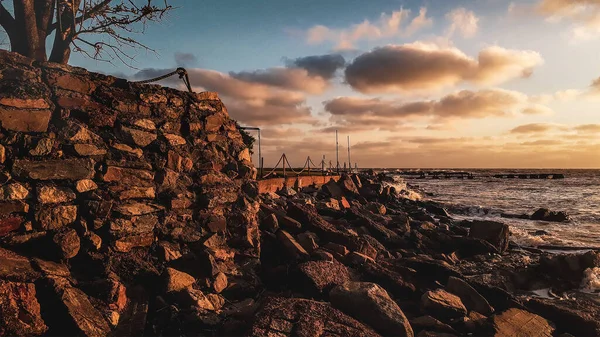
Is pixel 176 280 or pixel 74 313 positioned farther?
pixel 176 280

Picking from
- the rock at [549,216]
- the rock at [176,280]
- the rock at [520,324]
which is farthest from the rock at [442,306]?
the rock at [549,216]

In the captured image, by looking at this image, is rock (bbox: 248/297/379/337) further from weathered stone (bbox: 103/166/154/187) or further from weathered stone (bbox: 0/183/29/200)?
weathered stone (bbox: 0/183/29/200)

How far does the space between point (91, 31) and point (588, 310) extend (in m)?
10.2

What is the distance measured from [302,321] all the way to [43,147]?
3461 millimetres

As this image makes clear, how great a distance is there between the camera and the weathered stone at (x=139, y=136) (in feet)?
16.7

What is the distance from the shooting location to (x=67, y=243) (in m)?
4.18

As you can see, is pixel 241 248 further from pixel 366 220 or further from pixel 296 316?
pixel 366 220

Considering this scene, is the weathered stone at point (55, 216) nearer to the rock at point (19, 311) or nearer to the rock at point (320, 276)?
the rock at point (19, 311)

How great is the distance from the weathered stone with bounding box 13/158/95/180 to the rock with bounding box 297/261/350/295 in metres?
3.08

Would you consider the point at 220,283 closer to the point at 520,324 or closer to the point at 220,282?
the point at 220,282

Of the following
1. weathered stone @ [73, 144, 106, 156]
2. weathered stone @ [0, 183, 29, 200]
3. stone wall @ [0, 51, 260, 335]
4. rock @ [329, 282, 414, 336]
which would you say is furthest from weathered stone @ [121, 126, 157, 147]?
rock @ [329, 282, 414, 336]

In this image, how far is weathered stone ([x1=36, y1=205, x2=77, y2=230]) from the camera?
4109 mm

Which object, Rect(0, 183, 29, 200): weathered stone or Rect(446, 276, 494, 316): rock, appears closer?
Rect(0, 183, 29, 200): weathered stone

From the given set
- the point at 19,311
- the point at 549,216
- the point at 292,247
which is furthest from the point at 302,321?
the point at 549,216
